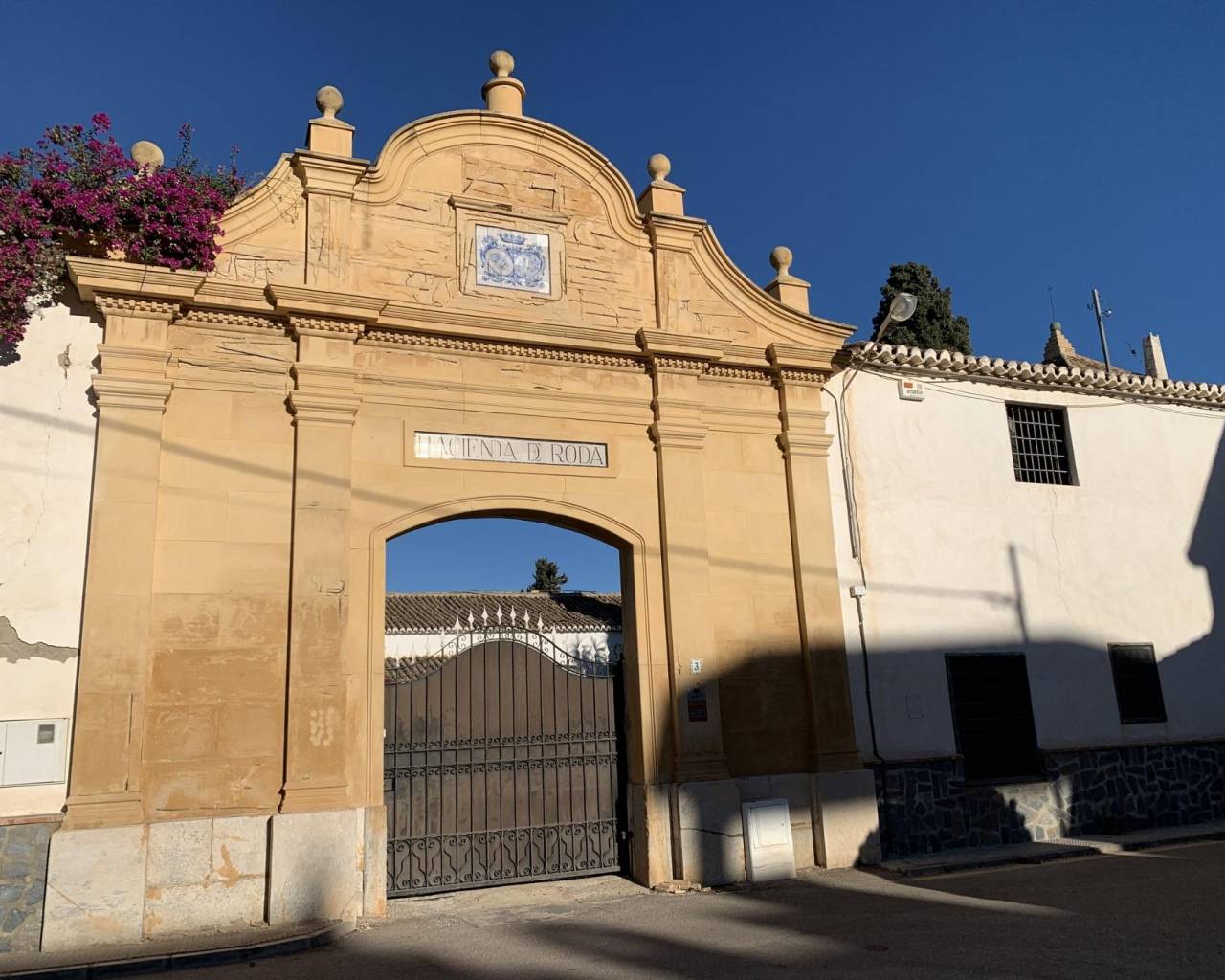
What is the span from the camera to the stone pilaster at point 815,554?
33.4 feet

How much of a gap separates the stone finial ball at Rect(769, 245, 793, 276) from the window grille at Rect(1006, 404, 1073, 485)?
3498 mm

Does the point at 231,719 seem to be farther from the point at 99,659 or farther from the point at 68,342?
the point at 68,342

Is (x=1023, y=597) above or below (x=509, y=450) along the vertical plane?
below

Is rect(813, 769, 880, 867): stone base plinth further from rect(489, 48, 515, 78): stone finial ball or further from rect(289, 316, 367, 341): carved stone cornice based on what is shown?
rect(489, 48, 515, 78): stone finial ball

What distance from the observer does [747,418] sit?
10867 mm

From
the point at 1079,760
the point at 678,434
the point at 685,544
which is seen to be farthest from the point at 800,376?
the point at 1079,760

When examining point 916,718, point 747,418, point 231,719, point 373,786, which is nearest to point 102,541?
point 231,719

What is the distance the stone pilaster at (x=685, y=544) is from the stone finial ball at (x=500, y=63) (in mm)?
3421

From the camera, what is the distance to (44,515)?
809 cm

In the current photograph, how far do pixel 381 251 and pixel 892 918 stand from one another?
755cm

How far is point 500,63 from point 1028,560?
8.50 meters

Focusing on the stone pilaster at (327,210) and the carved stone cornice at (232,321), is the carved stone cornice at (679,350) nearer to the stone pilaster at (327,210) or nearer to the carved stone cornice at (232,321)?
the stone pilaster at (327,210)

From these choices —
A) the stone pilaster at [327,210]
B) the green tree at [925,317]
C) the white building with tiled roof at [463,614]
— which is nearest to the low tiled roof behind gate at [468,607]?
the white building with tiled roof at [463,614]

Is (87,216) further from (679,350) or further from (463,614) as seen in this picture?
(463,614)
